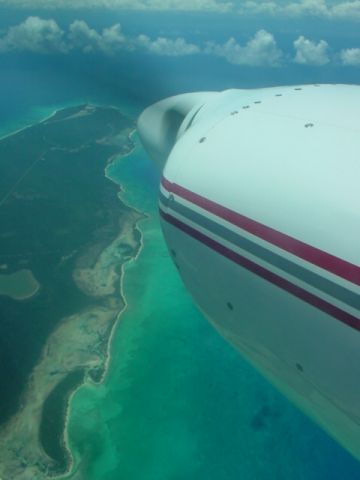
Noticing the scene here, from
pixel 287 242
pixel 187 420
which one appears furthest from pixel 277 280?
pixel 187 420

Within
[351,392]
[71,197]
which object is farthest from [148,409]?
[71,197]

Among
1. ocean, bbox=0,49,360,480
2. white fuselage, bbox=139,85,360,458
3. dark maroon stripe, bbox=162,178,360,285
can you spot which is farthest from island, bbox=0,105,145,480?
dark maroon stripe, bbox=162,178,360,285

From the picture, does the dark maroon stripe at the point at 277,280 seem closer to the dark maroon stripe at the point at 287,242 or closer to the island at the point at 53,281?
the dark maroon stripe at the point at 287,242

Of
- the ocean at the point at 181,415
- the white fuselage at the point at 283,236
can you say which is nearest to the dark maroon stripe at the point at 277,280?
the white fuselage at the point at 283,236

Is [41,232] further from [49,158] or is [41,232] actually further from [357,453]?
[357,453]

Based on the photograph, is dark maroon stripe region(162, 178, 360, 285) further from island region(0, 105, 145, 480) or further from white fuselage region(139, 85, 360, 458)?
island region(0, 105, 145, 480)
